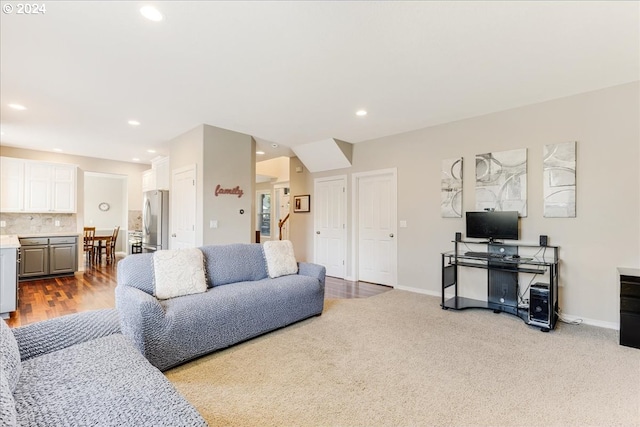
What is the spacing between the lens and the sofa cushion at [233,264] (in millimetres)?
3150

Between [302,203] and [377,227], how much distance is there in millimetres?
1896

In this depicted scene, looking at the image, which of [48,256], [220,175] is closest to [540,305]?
[220,175]

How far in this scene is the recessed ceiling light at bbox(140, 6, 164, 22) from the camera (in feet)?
6.79

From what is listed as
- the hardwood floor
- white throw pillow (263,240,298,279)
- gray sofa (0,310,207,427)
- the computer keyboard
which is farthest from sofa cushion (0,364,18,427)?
the computer keyboard

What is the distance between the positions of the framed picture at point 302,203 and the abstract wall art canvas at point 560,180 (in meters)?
4.12

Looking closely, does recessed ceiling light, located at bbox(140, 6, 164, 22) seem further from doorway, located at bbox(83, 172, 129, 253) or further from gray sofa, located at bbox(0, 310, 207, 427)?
doorway, located at bbox(83, 172, 129, 253)

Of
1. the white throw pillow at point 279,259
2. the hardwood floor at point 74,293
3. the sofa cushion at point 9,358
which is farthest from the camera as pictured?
the hardwood floor at point 74,293

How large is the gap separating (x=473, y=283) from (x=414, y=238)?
1069 millimetres

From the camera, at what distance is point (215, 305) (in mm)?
2607

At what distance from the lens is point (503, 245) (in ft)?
13.0

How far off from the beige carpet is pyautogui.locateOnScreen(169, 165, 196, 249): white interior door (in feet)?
8.71

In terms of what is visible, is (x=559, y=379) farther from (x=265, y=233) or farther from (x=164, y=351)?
(x=265, y=233)

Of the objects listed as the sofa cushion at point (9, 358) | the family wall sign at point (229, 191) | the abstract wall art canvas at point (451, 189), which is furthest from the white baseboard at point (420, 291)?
the sofa cushion at point (9, 358)

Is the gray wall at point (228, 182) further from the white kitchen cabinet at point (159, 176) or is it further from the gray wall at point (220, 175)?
the white kitchen cabinet at point (159, 176)
